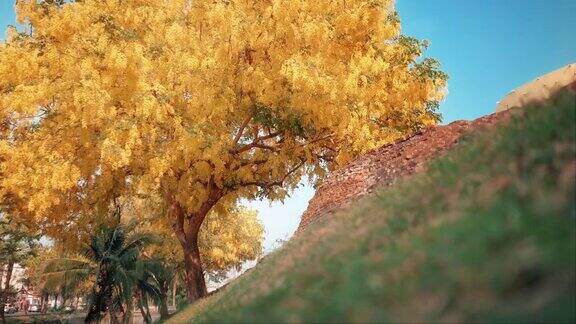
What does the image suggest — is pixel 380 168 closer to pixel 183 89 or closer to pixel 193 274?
pixel 183 89

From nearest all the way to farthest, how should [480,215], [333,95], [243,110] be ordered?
1. [480,215]
2. [333,95]
3. [243,110]

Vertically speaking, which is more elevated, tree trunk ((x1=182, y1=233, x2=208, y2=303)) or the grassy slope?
tree trunk ((x1=182, y1=233, x2=208, y2=303))

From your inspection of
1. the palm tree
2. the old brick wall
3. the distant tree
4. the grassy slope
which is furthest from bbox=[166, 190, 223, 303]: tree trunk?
the grassy slope

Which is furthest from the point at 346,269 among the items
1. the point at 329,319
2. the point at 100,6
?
the point at 100,6

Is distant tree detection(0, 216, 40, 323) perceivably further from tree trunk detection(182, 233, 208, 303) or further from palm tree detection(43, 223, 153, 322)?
tree trunk detection(182, 233, 208, 303)

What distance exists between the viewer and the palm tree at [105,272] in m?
24.8

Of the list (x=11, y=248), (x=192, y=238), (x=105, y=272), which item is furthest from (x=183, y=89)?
(x=11, y=248)

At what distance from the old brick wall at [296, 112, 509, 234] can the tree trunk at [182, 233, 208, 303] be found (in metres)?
8.50

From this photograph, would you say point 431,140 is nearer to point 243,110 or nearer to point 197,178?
point 243,110

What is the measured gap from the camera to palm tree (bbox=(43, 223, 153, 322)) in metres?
24.8

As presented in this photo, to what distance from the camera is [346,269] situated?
3.40 metres

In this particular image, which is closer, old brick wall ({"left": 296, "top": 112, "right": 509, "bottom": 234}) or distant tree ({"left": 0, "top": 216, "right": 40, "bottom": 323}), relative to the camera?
old brick wall ({"left": 296, "top": 112, "right": 509, "bottom": 234})

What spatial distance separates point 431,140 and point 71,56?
10.8m

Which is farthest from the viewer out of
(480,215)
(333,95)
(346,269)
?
(333,95)
